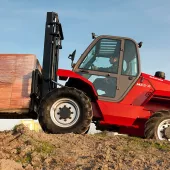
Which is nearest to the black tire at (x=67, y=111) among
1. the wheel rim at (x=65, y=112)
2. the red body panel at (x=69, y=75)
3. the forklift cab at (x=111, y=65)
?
the wheel rim at (x=65, y=112)

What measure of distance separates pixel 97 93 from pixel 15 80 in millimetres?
1890

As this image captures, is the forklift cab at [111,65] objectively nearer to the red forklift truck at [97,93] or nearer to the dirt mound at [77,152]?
the red forklift truck at [97,93]

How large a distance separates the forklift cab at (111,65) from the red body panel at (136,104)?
196mm

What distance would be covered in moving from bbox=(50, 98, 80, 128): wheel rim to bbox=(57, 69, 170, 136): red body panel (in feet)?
2.20

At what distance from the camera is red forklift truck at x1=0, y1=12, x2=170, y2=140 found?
8.23 metres

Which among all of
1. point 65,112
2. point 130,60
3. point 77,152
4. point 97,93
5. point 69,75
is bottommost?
point 77,152

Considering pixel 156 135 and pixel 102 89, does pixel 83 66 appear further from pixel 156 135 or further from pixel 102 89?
pixel 156 135

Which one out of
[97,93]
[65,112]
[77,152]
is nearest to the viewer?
[77,152]

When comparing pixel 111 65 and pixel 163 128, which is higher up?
pixel 111 65

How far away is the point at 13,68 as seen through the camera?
8.65 m

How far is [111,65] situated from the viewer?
357 inches

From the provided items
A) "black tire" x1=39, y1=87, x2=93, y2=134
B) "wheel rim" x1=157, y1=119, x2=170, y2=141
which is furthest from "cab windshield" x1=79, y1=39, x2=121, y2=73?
"wheel rim" x1=157, y1=119, x2=170, y2=141

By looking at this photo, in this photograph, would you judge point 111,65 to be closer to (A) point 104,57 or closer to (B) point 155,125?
(A) point 104,57

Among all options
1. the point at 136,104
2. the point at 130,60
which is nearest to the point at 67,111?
the point at 136,104
